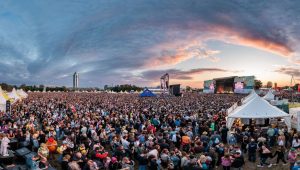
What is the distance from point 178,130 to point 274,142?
5.29m

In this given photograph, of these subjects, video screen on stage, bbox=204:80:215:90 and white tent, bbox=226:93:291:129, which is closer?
white tent, bbox=226:93:291:129

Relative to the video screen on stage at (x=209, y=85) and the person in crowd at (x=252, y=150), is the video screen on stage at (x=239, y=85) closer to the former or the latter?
the video screen on stage at (x=209, y=85)

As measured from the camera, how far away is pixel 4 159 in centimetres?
1107

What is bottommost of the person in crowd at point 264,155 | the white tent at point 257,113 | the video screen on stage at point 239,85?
the person in crowd at point 264,155

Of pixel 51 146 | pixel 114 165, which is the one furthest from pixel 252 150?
pixel 51 146

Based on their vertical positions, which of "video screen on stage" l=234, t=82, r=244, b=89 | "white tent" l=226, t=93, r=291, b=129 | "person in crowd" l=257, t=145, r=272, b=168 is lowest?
"person in crowd" l=257, t=145, r=272, b=168

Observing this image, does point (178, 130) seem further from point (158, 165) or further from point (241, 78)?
point (241, 78)

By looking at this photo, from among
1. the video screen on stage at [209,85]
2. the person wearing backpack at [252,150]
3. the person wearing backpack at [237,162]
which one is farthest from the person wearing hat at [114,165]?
the video screen on stage at [209,85]

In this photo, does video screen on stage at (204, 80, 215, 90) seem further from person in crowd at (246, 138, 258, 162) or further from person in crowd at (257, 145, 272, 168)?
person in crowd at (257, 145, 272, 168)

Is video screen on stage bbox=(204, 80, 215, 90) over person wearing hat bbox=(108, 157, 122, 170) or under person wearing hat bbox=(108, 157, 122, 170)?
over

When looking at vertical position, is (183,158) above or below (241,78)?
below

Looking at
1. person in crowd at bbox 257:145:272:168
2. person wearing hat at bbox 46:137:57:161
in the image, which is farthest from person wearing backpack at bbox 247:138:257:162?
person wearing hat at bbox 46:137:57:161

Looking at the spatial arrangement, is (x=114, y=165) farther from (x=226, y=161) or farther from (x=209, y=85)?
(x=209, y=85)

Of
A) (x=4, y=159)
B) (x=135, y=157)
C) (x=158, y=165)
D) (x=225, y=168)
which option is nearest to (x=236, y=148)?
(x=225, y=168)
